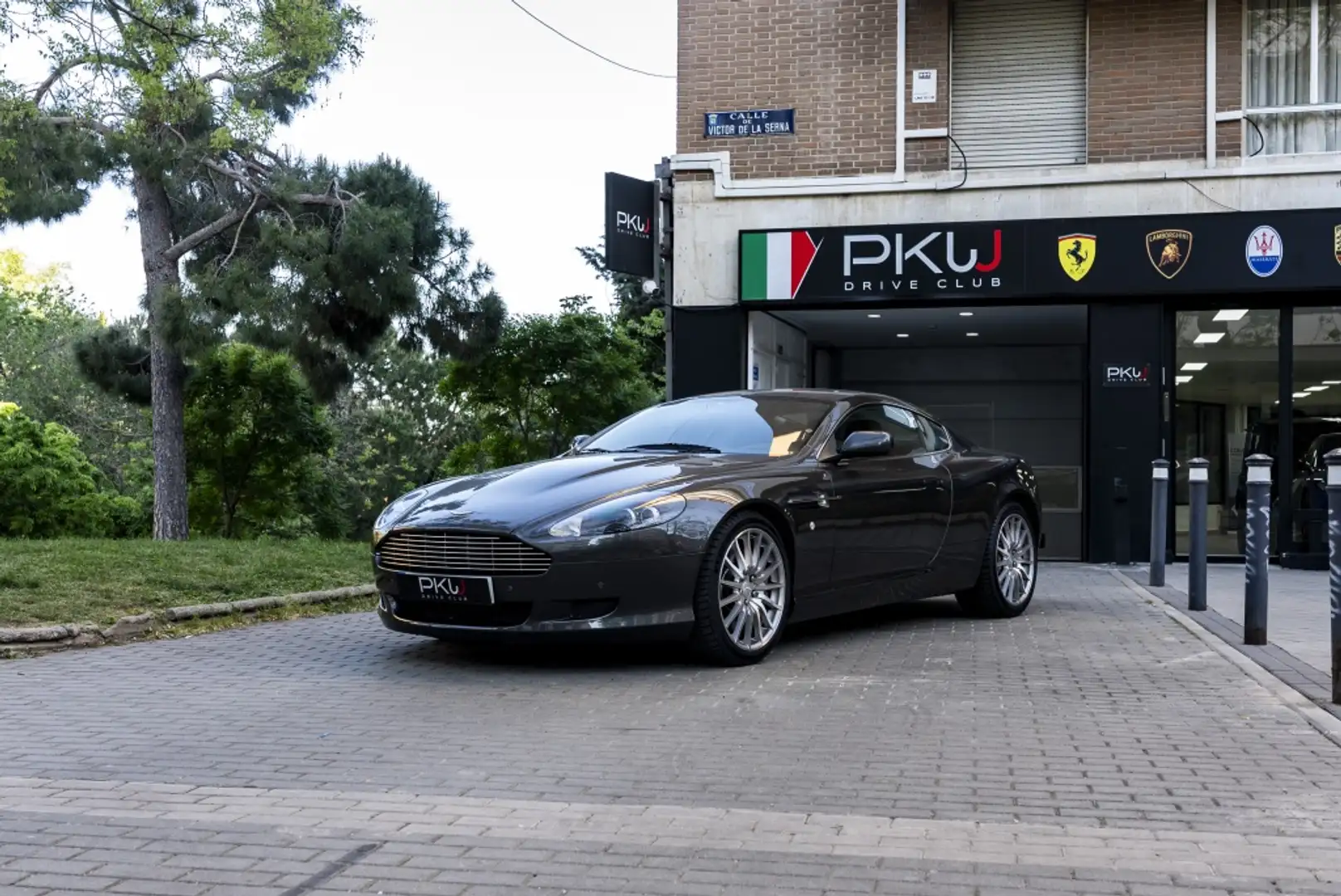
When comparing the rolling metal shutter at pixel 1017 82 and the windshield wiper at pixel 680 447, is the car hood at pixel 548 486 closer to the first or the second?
the windshield wiper at pixel 680 447

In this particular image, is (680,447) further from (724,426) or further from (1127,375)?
(1127,375)

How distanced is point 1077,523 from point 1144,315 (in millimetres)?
5280

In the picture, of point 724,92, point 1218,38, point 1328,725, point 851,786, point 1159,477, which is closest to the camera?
point 851,786

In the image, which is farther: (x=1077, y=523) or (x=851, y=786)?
(x=1077, y=523)

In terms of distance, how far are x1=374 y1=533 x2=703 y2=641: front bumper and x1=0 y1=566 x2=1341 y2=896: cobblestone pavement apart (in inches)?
10.0

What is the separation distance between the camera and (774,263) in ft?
52.4

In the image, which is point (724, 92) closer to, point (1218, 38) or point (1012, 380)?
point (1218, 38)

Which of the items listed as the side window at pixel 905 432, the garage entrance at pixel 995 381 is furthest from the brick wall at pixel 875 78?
the side window at pixel 905 432

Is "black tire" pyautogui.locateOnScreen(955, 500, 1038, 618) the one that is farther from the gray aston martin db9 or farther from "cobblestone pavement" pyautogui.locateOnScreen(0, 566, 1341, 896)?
"cobblestone pavement" pyautogui.locateOnScreen(0, 566, 1341, 896)

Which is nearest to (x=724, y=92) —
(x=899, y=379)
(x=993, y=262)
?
(x=993, y=262)

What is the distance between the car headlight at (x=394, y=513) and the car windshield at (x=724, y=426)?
49.4 inches

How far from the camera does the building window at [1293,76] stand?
592 inches

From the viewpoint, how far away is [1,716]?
5.80 meters

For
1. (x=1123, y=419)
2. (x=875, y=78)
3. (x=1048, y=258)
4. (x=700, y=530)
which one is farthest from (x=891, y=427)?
(x=875, y=78)
